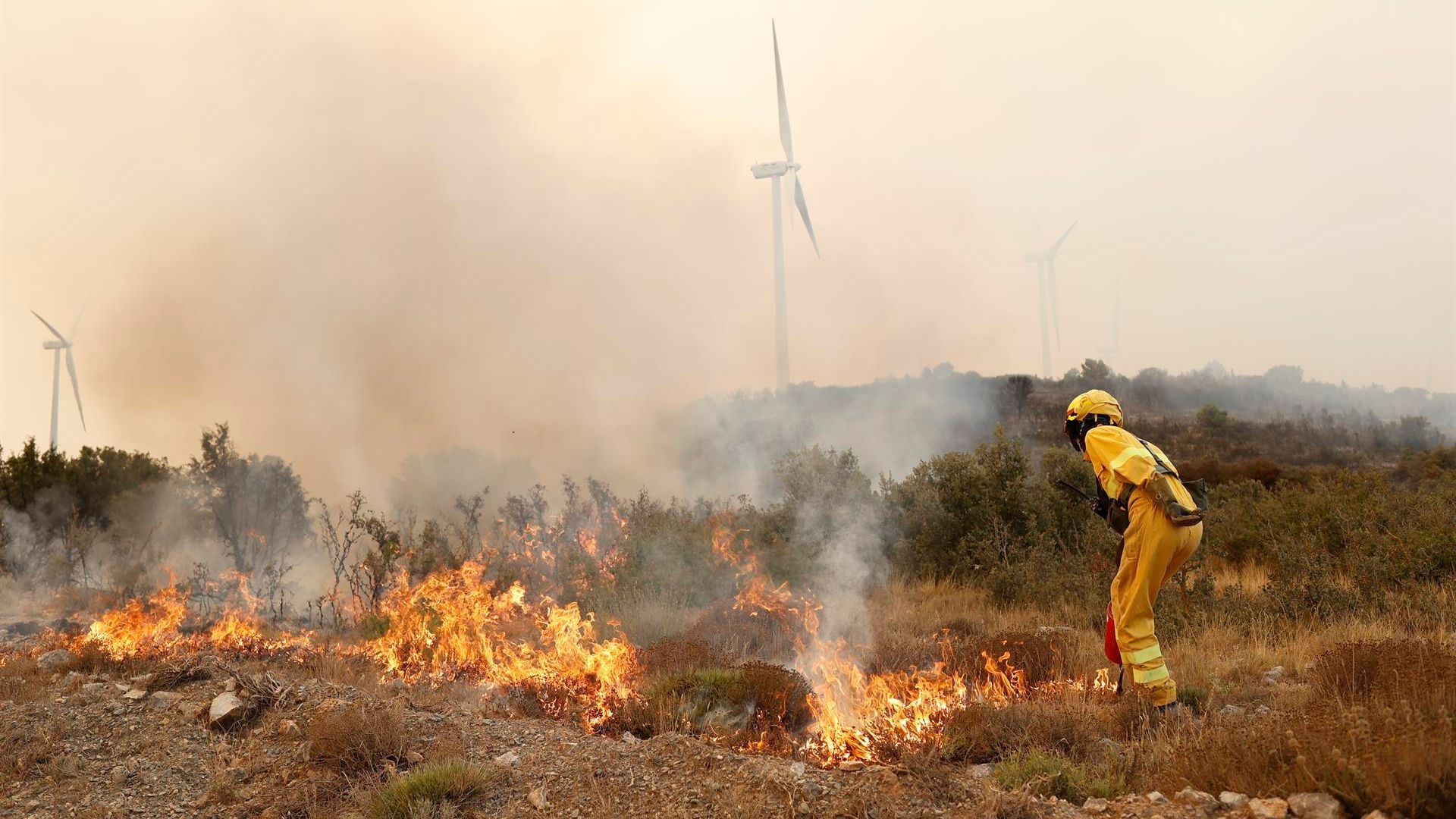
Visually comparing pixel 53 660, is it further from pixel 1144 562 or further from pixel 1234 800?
pixel 1234 800

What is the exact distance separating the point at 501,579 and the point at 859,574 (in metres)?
5.76

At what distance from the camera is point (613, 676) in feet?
26.0

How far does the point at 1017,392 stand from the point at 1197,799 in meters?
33.6

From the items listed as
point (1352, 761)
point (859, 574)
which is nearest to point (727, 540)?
point (859, 574)

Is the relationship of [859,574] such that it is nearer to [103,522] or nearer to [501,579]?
[501,579]

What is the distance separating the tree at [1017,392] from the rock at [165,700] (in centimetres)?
3102

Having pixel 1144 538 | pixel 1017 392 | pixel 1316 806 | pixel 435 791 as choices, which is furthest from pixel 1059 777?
pixel 1017 392

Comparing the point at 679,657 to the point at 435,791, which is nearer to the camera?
the point at 435,791

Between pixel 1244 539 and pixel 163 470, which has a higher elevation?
pixel 163 470

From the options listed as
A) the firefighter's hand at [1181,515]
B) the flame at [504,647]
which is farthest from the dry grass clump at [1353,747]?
the flame at [504,647]

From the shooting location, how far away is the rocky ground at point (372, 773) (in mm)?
4582

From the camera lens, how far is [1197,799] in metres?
4.06

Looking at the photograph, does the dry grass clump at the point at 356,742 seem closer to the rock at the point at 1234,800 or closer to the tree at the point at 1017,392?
the rock at the point at 1234,800

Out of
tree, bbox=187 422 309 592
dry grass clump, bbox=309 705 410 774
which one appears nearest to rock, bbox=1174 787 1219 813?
dry grass clump, bbox=309 705 410 774
